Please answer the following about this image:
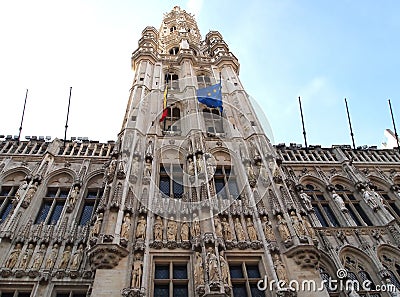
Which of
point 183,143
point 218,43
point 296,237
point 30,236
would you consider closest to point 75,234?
point 30,236

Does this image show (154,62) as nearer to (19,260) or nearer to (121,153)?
(121,153)

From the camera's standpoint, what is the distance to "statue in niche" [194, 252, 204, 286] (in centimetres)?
1212

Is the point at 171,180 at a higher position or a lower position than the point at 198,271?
higher

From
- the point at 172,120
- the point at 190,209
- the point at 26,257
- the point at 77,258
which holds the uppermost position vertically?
the point at 172,120

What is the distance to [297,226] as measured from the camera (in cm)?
1447

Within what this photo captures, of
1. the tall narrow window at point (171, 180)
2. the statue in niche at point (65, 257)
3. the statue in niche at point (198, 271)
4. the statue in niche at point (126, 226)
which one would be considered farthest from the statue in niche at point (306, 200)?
the statue in niche at point (65, 257)

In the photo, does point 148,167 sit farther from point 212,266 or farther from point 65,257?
point 212,266

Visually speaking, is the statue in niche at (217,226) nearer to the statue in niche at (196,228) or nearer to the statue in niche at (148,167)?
the statue in niche at (196,228)

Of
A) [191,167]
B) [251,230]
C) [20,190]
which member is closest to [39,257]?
[20,190]

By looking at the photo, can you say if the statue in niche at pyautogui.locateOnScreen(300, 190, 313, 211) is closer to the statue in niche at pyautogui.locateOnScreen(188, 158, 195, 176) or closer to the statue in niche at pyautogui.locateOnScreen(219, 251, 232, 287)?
the statue in niche at pyautogui.locateOnScreen(188, 158, 195, 176)

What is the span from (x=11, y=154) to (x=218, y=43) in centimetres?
2021

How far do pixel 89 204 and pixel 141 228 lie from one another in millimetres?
5692

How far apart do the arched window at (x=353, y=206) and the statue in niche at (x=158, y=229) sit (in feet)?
34.7

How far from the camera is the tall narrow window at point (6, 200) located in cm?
1747
